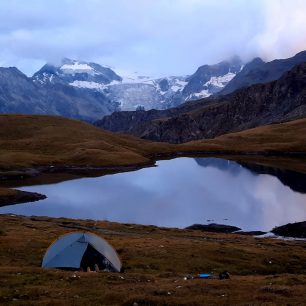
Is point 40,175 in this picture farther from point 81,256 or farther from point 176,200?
point 81,256

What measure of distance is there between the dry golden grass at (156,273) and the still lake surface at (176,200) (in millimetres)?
21529

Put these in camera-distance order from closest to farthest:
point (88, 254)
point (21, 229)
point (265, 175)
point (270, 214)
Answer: point (88, 254), point (21, 229), point (270, 214), point (265, 175)

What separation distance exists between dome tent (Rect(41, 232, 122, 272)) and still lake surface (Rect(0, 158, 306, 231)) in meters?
48.5

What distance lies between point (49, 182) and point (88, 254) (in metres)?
106

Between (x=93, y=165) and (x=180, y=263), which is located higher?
(x=93, y=165)

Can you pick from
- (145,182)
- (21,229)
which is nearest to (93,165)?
(145,182)

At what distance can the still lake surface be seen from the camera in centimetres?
9012

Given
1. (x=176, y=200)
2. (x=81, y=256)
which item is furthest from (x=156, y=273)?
(x=176, y=200)

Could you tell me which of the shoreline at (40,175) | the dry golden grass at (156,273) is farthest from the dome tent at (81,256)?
the shoreline at (40,175)

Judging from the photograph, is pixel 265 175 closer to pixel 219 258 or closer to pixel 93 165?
pixel 93 165

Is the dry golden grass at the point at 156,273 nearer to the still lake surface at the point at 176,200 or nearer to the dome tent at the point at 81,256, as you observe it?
the dome tent at the point at 81,256

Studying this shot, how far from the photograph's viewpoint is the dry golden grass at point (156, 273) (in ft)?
81.3

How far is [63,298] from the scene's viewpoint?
2469 cm

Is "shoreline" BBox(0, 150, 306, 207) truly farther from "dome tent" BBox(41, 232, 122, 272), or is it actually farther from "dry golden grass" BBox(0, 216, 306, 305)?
"dome tent" BBox(41, 232, 122, 272)
